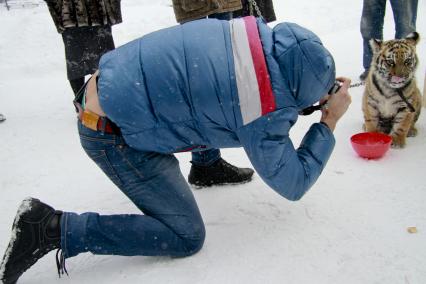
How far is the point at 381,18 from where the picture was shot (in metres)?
4.33

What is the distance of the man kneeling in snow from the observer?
1.56 m

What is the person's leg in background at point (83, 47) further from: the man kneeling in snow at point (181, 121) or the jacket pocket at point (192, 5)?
the man kneeling in snow at point (181, 121)

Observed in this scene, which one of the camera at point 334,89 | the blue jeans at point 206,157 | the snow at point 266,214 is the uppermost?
the camera at point 334,89

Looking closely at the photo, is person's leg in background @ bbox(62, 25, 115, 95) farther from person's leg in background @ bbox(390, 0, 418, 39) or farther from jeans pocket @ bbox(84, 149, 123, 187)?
person's leg in background @ bbox(390, 0, 418, 39)

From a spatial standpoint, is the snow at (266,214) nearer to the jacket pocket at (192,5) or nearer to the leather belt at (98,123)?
the leather belt at (98,123)

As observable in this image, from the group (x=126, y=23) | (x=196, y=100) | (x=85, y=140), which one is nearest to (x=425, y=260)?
(x=196, y=100)

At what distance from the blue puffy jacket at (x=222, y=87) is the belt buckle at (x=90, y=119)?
0.10 m

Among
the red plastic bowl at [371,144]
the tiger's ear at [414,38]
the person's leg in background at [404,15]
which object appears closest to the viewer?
the red plastic bowl at [371,144]

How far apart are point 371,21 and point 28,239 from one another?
4.05m

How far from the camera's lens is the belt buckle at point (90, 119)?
5.77 feet

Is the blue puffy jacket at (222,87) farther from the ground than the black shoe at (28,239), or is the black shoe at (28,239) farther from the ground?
the blue puffy jacket at (222,87)

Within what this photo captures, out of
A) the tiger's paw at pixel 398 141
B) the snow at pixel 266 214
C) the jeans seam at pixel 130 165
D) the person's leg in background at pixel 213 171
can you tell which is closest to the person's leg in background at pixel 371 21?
the snow at pixel 266 214

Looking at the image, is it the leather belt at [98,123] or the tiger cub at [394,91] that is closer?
the leather belt at [98,123]

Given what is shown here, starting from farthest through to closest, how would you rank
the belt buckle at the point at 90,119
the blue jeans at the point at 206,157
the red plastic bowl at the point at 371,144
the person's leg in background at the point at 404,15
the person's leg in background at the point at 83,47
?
the person's leg in background at the point at 404,15 < the person's leg in background at the point at 83,47 < the red plastic bowl at the point at 371,144 < the blue jeans at the point at 206,157 < the belt buckle at the point at 90,119
